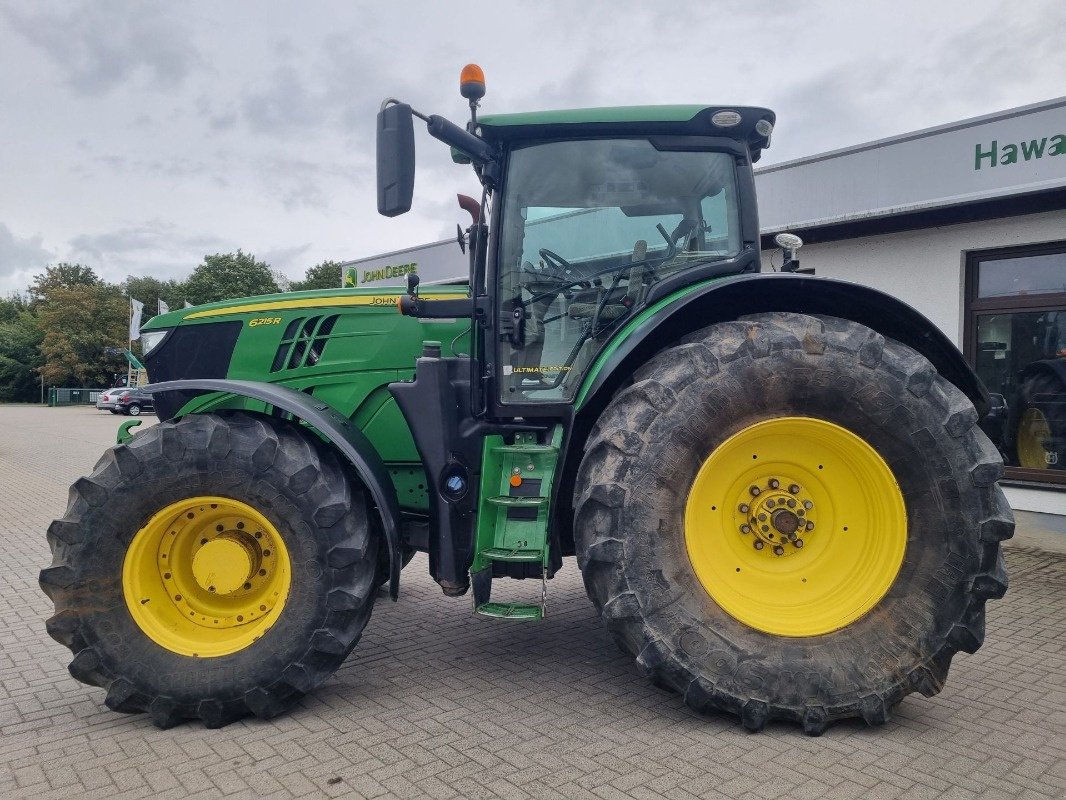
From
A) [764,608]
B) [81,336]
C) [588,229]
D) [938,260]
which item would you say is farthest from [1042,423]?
[81,336]

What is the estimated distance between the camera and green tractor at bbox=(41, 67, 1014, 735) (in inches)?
122

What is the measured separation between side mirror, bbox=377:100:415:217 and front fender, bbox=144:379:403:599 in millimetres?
966

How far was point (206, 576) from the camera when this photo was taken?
340cm

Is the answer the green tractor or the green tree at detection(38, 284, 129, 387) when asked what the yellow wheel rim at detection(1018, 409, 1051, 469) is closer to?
the green tractor

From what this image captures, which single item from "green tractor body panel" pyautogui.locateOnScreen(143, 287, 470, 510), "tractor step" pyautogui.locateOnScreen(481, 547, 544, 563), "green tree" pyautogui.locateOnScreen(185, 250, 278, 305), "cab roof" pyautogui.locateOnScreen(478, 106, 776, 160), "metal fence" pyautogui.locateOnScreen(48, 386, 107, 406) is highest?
"green tree" pyautogui.locateOnScreen(185, 250, 278, 305)

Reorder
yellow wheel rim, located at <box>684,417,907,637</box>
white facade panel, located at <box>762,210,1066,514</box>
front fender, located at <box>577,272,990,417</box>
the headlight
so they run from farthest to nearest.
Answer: white facade panel, located at <box>762,210,1066,514</box>, the headlight, front fender, located at <box>577,272,990,417</box>, yellow wheel rim, located at <box>684,417,907,637</box>

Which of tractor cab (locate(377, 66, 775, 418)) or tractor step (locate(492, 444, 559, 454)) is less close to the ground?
tractor cab (locate(377, 66, 775, 418))

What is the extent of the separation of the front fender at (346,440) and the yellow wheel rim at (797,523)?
4.23 feet

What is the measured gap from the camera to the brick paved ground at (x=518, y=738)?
8.99ft

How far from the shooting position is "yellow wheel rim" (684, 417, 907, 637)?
127 inches

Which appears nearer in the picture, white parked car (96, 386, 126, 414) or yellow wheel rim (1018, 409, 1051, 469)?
yellow wheel rim (1018, 409, 1051, 469)

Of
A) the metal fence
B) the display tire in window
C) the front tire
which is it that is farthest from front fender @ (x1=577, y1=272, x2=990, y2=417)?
the metal fence

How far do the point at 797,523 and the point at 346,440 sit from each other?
1978 mm

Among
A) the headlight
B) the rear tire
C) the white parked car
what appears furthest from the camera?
the white parked car
